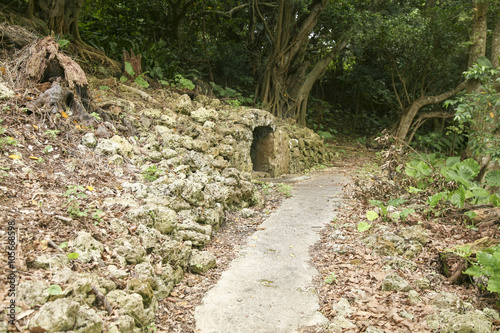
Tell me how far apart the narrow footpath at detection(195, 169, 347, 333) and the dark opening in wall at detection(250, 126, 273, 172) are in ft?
13.4

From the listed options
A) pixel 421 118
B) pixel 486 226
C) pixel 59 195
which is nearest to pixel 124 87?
pixel 59 195

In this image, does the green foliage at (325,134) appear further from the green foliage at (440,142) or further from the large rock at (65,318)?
the large rock at (65,318)

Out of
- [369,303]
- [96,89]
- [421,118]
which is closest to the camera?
[369,303]

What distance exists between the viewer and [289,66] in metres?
13.0

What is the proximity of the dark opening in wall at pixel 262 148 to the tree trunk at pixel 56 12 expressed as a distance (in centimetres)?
564

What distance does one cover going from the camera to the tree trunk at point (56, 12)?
812cm

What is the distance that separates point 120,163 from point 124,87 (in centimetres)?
337

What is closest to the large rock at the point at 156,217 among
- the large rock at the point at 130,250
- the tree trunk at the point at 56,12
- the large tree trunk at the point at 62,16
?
the large rock at the point at 130,250

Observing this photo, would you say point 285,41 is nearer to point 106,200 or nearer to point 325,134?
point 325,134

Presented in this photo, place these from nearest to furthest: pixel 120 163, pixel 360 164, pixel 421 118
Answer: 1. pixel 120 163
2. pixel 360 164
3. pixel 421 118

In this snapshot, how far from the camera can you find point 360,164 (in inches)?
513

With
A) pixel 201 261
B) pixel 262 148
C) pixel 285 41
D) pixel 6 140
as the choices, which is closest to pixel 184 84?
pixel 262 148

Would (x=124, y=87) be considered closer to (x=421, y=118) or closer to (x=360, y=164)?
(x=360, y=164)

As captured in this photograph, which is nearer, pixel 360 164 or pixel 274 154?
pixel 274 154
